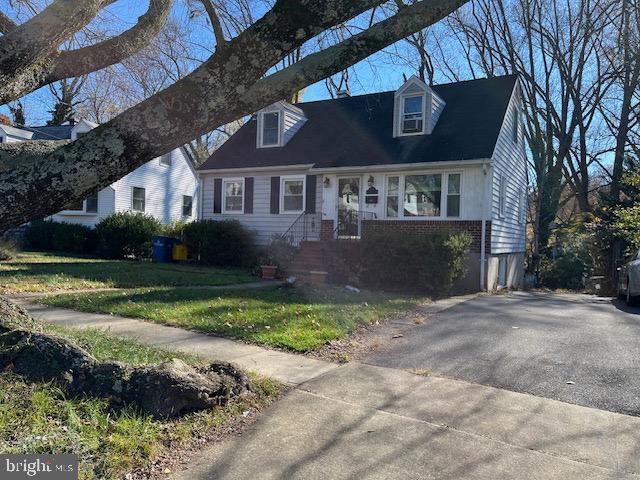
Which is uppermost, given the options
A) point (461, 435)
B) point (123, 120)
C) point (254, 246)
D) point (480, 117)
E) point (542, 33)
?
point (542, 33)

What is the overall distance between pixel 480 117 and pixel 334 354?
12.3m

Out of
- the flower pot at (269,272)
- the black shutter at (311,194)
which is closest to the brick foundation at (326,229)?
the black shutter at (311,194)

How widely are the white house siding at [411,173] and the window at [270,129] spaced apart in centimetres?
313

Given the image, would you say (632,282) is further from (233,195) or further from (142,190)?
(142,190)

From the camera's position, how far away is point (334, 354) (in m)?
5.69

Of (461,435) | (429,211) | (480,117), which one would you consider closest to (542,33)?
(480,117)

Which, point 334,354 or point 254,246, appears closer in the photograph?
point 334,354

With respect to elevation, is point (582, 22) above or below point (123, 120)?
above

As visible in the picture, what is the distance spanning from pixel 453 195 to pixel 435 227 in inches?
43.2

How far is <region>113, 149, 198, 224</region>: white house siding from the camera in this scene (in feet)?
79.0

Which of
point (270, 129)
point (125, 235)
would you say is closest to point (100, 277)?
point (125, 235)

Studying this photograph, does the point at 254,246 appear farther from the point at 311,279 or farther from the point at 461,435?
the point at 461,435

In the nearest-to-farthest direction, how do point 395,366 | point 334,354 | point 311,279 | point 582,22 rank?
point 395,366 < point 334,354 < point 311,279 < point 582,22

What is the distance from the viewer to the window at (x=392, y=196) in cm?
1542
